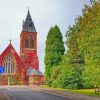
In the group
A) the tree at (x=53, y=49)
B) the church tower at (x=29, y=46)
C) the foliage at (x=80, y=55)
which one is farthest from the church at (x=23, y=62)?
the foliage at (x=80, y=55)

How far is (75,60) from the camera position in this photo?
62438 millimetres

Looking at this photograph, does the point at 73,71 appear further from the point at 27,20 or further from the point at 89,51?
the point at 27,20

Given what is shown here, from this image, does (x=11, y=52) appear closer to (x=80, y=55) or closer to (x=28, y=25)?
(x=28, y=25)

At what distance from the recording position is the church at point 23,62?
112 m

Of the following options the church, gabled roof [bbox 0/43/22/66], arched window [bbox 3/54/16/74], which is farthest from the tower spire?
arched window [bbox 3/54/16/74]

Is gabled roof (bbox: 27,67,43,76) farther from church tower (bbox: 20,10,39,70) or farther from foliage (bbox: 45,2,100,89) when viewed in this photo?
foliage (bbox: 45,2,100,89)

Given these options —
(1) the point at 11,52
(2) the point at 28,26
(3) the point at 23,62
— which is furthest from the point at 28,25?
(3) the point at 23,62

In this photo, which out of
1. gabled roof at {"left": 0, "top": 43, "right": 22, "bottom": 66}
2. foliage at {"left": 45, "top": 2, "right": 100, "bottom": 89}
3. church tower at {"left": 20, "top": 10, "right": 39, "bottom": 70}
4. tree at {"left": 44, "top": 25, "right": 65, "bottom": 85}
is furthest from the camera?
church tower at {"left": 20, "top": 10, "right": 39, "bottom": 70}

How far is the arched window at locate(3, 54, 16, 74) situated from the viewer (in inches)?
4424

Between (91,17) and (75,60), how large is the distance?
20.0 meters

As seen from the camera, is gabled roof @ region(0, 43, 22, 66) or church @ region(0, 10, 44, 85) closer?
church @ region(0, 10, 44, 85)

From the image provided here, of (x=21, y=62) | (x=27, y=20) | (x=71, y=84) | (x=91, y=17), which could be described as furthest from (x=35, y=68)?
(x=91, y=17)

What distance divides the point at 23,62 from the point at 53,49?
37.2 m

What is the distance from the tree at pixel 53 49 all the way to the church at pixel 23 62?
28984mm
